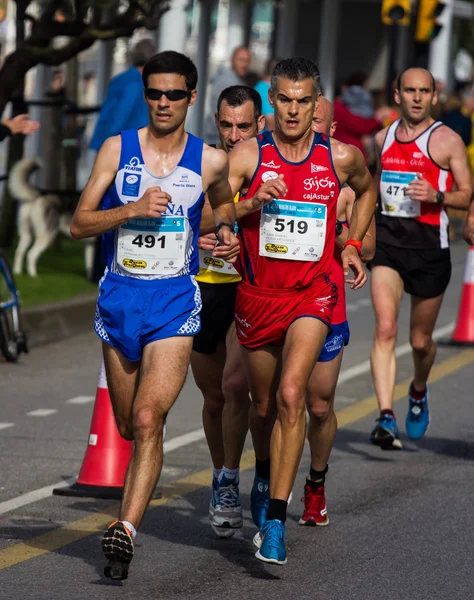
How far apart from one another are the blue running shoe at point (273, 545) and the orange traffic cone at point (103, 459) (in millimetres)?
1584

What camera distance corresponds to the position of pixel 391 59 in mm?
23312

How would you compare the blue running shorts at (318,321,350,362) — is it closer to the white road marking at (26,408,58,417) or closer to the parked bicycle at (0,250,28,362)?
the white road marking at (26,408,58,417)

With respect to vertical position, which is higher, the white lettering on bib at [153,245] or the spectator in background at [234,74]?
the spectator in background at [234,74]

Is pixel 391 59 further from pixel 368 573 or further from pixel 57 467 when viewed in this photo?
pixel 368 573

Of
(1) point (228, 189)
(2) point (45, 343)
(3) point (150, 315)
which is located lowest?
(2) point (45, 343)

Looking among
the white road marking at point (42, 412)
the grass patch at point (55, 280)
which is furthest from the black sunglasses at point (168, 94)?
the grass patch at point (55, 280)

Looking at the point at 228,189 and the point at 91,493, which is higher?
the point at 228,189

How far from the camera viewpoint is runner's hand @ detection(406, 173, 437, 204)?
8.81m

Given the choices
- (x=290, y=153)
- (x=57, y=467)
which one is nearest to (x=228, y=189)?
(x=290, y=153)

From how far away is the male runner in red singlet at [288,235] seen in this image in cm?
654

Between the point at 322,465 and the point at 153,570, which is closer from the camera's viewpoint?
the point at 153,570

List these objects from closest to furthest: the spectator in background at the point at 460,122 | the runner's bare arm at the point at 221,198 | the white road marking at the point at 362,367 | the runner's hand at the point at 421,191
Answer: the runner's bare arm at the point at 221,198, the runner's hand at the point at 421,191, the white road marking at the point at 362,367, the spectator in background at the point at 460,122

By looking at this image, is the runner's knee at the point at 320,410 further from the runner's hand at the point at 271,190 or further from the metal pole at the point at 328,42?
the metal pole at the point at 328,42

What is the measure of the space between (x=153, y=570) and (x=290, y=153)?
74.0 inches
